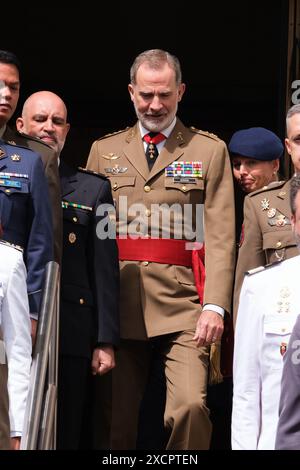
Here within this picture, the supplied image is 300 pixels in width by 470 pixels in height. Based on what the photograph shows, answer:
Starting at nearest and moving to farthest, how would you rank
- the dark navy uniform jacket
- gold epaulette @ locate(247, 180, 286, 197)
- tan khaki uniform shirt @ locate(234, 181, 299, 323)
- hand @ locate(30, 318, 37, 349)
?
hand @ locate(30, 318, 37, 349) < the dark navy uniform jacket < tan khaki uniform shirt @ locate(234, 181, 299, 323) < gold epaulette @ locate(247, 180, 286, 197)

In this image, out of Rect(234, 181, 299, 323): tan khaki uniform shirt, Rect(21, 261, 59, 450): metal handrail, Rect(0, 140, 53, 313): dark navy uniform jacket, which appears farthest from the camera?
Rect(234, 181, 299, 323): tan khaki uniform shirt

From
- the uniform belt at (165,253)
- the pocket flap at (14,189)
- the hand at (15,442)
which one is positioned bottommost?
the hand at (15,442)

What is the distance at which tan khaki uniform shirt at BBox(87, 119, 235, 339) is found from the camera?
5.97 metres

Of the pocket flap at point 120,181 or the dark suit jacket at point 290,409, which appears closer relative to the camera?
the dark suit jacket at point 290,409

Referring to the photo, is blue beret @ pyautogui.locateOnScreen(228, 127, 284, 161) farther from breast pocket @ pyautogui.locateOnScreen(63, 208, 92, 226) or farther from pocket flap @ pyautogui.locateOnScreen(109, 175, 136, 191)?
breast pocket @ pyautogui.locateOnScreen(63, 208, 92, 226)

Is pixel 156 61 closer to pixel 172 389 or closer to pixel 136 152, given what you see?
pixel 136 152

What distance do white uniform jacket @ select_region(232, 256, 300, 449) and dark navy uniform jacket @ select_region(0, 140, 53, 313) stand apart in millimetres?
932

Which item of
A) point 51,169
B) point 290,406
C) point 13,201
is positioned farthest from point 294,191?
point 51,169

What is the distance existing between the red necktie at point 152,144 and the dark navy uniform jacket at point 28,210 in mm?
838

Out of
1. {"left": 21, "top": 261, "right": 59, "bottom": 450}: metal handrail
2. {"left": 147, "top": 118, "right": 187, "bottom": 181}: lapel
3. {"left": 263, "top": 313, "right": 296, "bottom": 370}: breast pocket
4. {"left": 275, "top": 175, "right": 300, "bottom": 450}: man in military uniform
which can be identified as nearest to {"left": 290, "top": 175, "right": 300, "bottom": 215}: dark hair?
{"left": 263, "top": 313, "right": 296, "bottom": 370}: breast pocket

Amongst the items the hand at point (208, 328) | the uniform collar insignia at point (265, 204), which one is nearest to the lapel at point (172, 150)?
the uniform collar insignia at point (265, 204)

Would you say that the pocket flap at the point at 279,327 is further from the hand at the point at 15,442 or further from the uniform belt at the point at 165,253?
the uniform belt at the point at 165,253

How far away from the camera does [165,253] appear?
19.9ft

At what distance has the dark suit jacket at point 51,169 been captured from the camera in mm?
5580
